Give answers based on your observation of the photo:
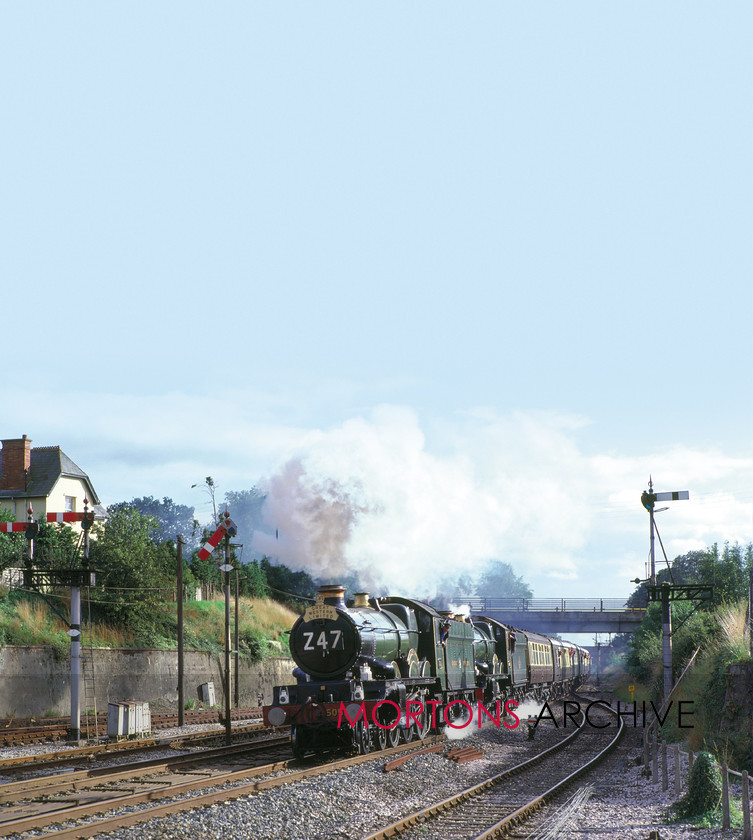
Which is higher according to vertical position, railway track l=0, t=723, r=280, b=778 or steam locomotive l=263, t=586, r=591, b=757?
steam locomotive l=263, t=586, r=591, b=757

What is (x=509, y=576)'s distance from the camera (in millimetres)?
181375

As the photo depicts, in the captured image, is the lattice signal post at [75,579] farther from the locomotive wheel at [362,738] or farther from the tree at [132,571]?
the tree at [132,571]

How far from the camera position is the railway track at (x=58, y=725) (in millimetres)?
22484

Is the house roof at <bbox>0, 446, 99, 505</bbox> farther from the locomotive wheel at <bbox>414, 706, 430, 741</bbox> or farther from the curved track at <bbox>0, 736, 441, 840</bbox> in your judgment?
the curved track at <bbox>0, 736, 441, 840</bbox>

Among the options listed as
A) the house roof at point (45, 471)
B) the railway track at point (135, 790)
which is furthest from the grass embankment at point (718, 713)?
the house roof at point (45, 471)

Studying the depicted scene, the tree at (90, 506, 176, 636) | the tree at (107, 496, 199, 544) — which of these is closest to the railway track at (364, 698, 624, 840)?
the tree at (90, 506, 176, 636)

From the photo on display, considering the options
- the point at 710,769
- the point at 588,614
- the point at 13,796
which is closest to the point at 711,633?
the point at 710,769

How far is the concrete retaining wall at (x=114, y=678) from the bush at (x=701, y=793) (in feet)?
68.3

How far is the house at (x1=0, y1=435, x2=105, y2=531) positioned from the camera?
164 feet

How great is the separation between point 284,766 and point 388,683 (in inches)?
116

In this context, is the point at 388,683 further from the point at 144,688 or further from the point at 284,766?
the point at 144,688

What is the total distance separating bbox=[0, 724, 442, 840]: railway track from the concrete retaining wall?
11.6 m

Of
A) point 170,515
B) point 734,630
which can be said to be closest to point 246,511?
point 170,515

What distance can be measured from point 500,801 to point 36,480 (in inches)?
1682
